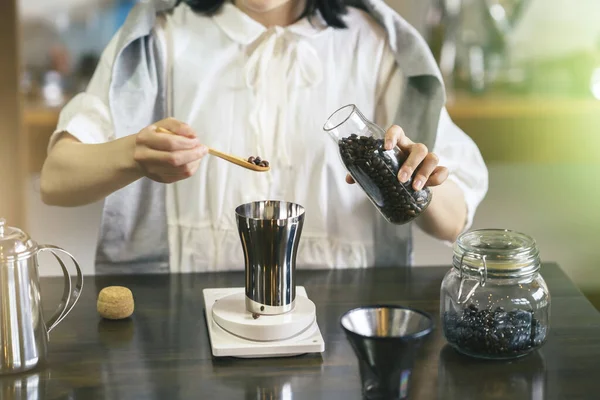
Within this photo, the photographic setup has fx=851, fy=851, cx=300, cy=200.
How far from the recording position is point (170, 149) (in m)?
1.44

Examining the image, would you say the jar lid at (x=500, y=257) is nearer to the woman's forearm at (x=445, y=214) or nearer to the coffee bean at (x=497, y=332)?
the coffee bean at (x=497, y=332)

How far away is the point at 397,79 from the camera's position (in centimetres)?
187

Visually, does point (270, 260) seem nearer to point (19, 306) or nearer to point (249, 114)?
point (19, 306)

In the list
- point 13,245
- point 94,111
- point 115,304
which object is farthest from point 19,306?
point 94,111

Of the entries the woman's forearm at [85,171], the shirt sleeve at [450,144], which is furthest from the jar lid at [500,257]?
the woman's forearm at [85,171]

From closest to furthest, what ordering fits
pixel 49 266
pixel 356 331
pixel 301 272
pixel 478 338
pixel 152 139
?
pixel 356 331 → pixel 478 338 → pixel 152 139 → pixel 301 272 → pixel 49 266

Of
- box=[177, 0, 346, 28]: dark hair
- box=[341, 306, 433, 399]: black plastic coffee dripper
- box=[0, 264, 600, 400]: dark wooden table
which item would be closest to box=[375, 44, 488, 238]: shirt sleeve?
box=[177, 0, 346, 28]: dark hair

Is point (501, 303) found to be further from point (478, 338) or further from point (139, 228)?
point (139, 228)

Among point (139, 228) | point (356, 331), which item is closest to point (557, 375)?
point (356, 331)

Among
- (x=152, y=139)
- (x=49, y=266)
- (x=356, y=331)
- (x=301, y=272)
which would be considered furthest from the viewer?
(x=49, y=266)

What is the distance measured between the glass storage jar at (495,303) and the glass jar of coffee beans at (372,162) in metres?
0.11

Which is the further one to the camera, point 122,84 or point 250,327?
point 122,84

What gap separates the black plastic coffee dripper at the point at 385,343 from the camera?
3.71ft

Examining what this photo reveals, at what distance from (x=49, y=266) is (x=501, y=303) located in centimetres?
107
